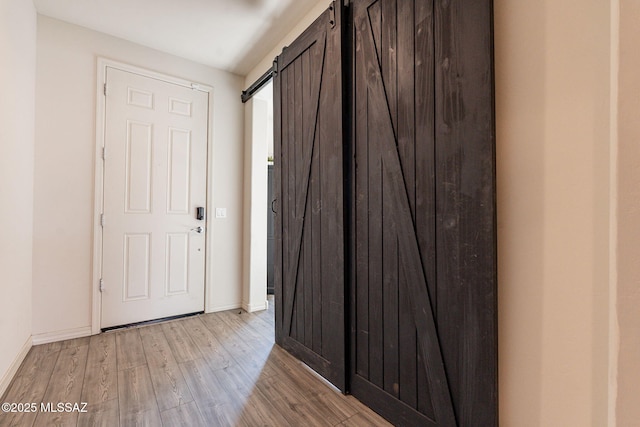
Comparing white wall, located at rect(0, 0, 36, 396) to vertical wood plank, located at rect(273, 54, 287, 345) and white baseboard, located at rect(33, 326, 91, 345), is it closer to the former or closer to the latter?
white baseboard, located at rect(33, 326, 91, 345)

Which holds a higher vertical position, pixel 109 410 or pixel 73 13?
pixel 73 13

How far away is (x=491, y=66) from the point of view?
1.12 m

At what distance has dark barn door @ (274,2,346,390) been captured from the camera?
6.10 ft

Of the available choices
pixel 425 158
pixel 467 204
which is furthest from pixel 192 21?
pixel 467 204

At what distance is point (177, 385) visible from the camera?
187 centimetres

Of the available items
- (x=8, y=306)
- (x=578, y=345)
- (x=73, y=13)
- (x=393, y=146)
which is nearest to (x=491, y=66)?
(x=393, y=146)

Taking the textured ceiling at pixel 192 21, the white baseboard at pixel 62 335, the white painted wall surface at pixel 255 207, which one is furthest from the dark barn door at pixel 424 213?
the white baseboard at pixel 62 335

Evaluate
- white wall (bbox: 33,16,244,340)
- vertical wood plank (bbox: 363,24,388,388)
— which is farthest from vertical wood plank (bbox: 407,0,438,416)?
white wall (bbox: 33,16,244,340)

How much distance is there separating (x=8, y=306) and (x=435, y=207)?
2789 millimetres

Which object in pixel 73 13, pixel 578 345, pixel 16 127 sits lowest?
pixel 578 345

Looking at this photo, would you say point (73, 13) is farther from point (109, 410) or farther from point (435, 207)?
point (435, 207)

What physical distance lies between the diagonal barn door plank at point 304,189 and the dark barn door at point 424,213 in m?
0.35

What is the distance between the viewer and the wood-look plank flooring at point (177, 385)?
1.57 metres

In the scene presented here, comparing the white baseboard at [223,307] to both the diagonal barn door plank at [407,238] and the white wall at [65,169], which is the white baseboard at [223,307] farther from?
the diagonal barn door plank at [407,238]
